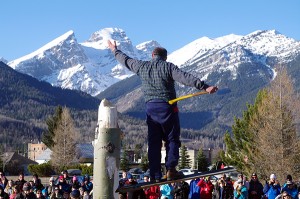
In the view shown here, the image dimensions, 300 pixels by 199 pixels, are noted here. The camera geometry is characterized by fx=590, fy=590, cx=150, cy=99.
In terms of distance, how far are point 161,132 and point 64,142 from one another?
2953 inches

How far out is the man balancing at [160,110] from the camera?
28.2ft

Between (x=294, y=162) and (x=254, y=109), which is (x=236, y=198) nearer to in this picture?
(x=294, y=162)

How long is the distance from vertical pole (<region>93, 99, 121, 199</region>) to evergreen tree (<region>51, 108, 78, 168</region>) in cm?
7399

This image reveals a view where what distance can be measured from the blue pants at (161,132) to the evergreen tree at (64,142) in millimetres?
72053

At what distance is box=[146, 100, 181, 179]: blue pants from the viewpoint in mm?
8617


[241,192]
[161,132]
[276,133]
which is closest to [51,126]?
[276,133]

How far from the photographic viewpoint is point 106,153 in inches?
262

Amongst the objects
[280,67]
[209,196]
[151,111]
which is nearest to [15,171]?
[280,67]

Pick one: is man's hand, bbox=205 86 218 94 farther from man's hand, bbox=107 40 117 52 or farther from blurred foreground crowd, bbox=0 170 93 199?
blurred foreground crowd, bbox=0 170 93 199

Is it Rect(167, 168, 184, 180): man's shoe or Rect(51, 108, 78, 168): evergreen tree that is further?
Rect(51, 108, 78, 168): evergreen tree

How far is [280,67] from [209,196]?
31.0 metres

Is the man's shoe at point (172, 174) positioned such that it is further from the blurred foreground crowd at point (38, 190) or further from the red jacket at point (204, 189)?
the red jacket at point (204, 189)

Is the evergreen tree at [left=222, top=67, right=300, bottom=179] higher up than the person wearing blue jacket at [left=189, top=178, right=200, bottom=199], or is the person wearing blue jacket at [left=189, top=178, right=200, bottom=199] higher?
the evergreen tree at [left=222, top=67, right=300, bottom=179]

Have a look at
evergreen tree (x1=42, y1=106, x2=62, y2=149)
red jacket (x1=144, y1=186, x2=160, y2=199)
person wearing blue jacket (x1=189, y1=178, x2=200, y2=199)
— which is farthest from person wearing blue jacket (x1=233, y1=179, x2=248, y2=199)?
evergreen tree (x1=42, y1=106, x2=62, y2=149)
